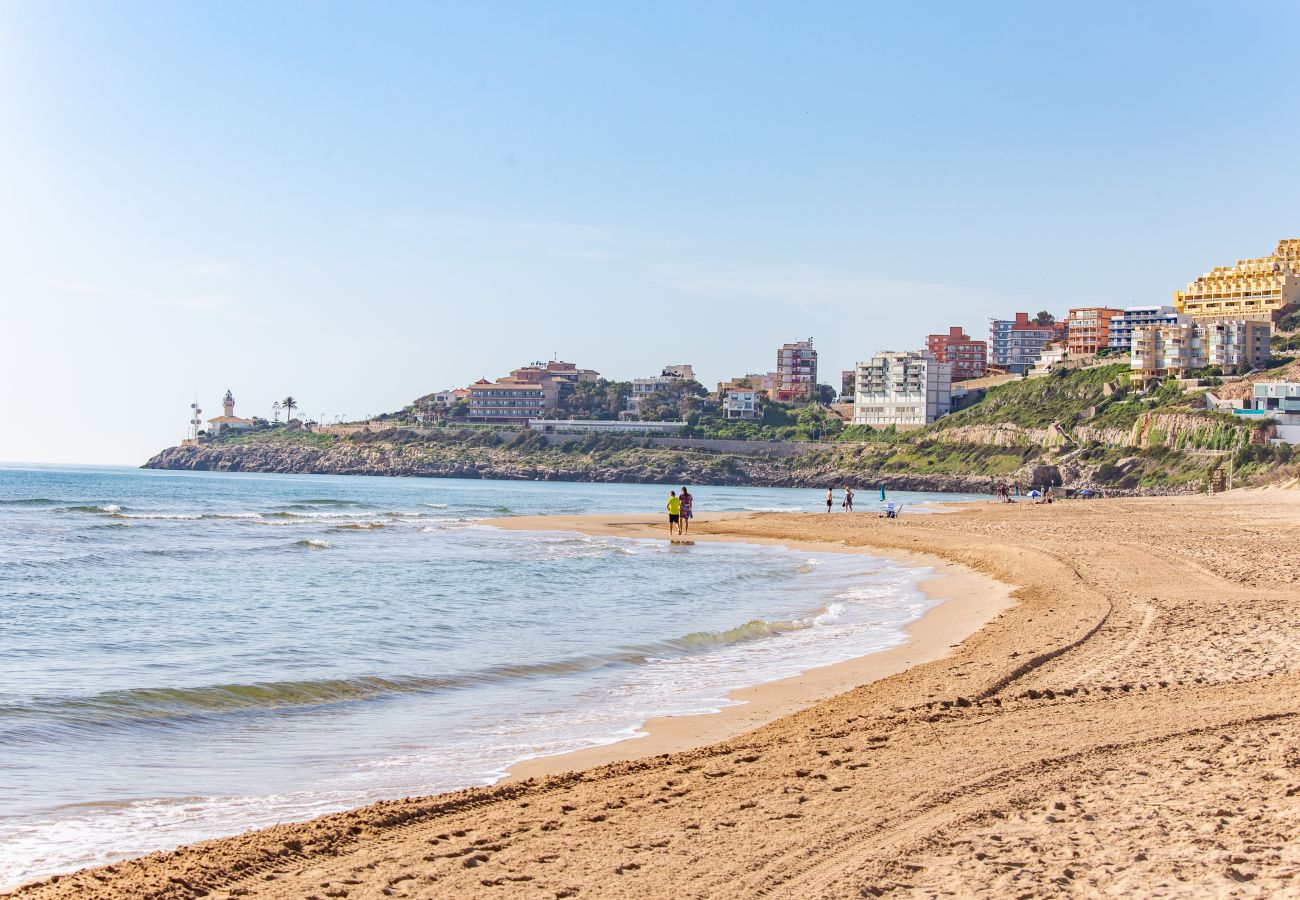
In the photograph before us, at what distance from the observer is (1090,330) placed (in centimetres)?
13525

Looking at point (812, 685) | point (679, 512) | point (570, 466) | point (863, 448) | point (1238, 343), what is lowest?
point (812, 685)

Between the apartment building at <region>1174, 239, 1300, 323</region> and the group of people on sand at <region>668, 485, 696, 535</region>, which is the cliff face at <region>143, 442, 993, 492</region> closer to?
the apartment building at <region>1174, 239, 1300, 323</region>

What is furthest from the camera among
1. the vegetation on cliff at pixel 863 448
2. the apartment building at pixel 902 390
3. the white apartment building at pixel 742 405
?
the white apartment building at pixel 742 405

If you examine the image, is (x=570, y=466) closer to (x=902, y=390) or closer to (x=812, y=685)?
(x=902, y=390)

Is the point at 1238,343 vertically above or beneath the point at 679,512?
above

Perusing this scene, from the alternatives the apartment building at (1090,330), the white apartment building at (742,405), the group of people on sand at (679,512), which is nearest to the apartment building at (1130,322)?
the apartment building at (1090,330)

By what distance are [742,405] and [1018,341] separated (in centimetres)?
3972

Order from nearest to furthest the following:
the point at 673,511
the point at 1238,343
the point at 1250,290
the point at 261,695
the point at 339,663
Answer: the point at 261,695 → the point at 339,663 → the point at 673,511 → the point at 1238,343 → the point at 1250,290

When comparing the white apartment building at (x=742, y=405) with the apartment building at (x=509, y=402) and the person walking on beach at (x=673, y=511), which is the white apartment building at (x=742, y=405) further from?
the person walking on beach at (x=673, y=511)

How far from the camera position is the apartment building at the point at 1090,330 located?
133m

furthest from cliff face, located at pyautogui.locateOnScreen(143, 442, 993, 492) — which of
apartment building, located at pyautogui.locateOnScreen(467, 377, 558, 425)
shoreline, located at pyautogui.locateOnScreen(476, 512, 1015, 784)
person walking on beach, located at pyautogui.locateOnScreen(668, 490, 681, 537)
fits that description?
shoreline, located at pyautogui.locateOnScreen(476, 512, 1015, 784)

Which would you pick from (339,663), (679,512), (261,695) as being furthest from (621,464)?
(261,695)

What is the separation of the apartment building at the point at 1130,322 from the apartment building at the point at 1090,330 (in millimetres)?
1673

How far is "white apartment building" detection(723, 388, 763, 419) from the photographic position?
495 ft
